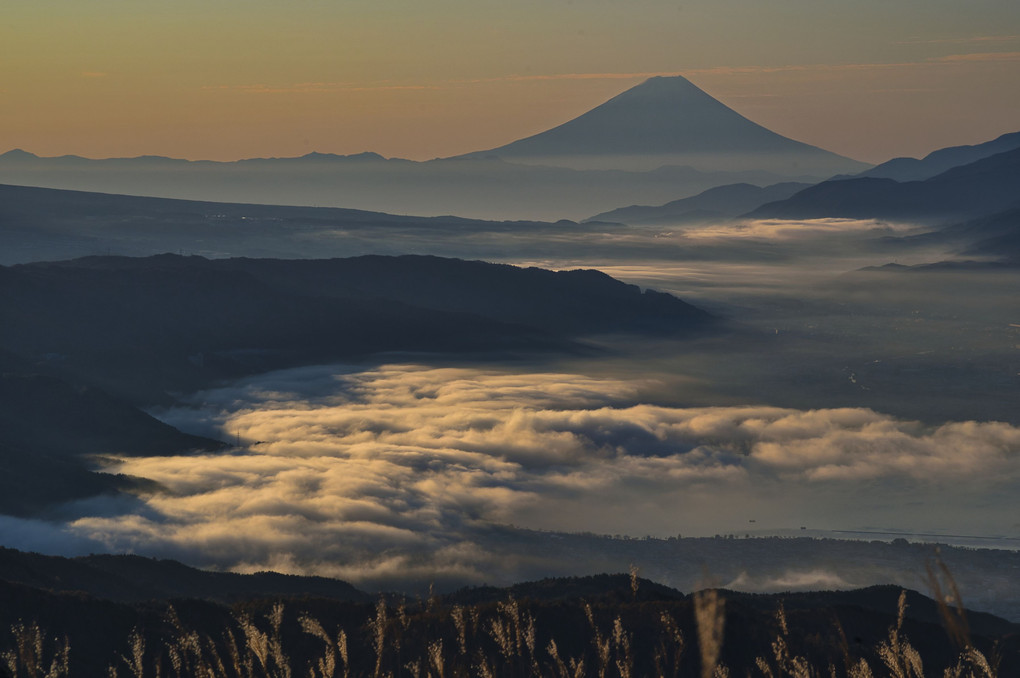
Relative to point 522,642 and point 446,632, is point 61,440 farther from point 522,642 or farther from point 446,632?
point 522,642

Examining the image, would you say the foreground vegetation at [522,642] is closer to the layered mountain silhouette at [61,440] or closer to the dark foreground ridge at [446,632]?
the dark foreground ridge at [446,632]

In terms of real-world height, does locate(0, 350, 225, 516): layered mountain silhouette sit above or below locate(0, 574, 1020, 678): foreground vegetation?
above

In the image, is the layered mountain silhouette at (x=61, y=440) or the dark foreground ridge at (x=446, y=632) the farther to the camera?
the layered mountain silhouette at (x=61, y=440)

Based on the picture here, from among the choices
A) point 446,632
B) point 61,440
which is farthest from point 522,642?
point 61,440

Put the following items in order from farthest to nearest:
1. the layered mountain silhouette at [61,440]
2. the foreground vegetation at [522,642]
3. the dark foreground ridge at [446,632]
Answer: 1. the layered mountain silhouette at [61,440]
2. the foreground vegetation at [522,642]
3. the dark foreground ridge at [446,632]

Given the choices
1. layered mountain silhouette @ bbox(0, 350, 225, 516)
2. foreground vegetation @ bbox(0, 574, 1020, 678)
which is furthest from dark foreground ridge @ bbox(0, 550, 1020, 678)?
layered mountain silhouette @ bbox(0, 350, 225, 516)

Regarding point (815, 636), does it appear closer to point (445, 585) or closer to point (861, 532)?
point (445, 585)

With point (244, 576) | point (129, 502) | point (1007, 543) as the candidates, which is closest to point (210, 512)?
point (129, 502)

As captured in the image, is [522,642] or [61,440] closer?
[522,642]

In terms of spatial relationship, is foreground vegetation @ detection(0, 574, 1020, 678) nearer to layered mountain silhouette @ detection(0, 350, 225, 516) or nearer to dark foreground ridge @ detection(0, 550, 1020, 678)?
dark foreground ridge @ detection(0, 550, 1020, 678)

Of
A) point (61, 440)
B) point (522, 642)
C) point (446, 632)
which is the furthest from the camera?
point (61, 440)

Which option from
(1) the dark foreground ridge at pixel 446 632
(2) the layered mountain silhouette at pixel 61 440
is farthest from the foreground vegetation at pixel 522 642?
(2) the layered mountain silhouette at pixel 61 440

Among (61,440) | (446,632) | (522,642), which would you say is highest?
(61,440)
